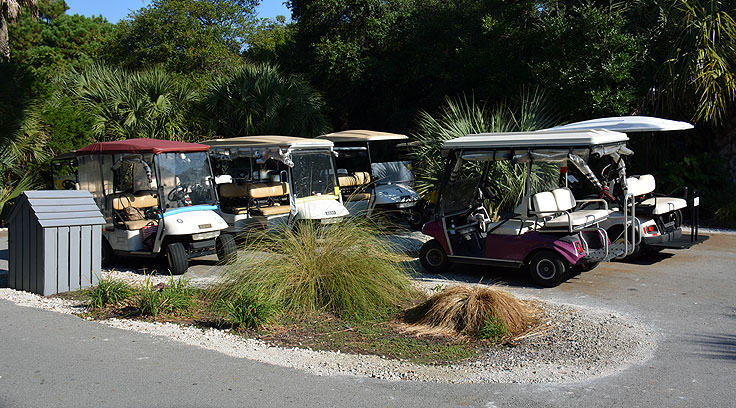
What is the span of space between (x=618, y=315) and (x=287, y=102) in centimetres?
1259

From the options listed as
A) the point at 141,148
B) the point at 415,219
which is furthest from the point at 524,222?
the point at 141,148

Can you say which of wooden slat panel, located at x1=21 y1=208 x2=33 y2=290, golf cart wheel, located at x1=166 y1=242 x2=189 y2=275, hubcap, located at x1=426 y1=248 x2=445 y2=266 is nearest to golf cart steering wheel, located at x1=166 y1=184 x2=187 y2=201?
golf cart wheel, located at x1=166 y1=242 x2=189 y2=275

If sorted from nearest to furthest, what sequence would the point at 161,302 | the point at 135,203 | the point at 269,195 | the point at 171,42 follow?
the point at 161,302
the point at 135,203
the point at 269,195
the point at 171,42

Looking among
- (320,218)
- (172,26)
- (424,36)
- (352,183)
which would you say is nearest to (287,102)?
(352,183)

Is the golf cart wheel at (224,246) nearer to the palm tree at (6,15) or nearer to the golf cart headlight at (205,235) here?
the golf cart headlight at (205,235)

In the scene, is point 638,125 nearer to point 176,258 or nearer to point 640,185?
point 640,185

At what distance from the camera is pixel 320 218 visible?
11336 mm

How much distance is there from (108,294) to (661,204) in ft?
25.9

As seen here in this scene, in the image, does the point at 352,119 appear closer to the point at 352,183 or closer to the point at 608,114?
the point at 352,183

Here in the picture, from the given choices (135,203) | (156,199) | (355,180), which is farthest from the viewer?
(355,180)

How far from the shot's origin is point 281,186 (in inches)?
490

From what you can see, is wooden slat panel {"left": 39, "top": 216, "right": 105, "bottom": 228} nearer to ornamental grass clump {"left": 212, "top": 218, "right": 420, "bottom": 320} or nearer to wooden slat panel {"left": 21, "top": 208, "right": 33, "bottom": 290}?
wooden slat panel {"left": 21, "top": 208, "right": 33, "bottom": 290}

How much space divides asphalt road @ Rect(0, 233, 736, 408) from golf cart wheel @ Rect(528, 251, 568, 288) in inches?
50.2

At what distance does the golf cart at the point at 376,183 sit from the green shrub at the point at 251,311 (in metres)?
6.54
